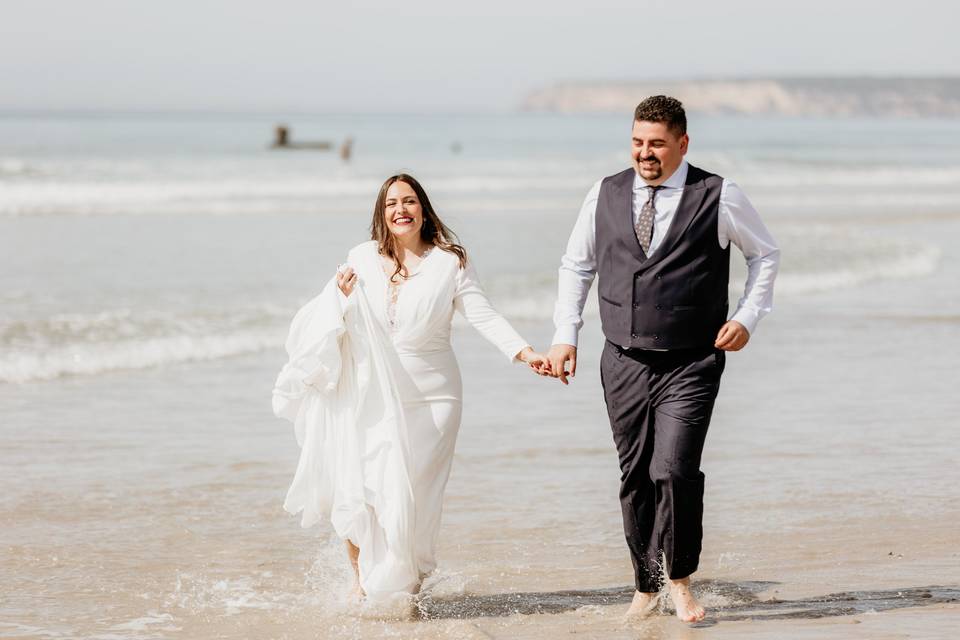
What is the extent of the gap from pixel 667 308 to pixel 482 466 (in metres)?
2.74

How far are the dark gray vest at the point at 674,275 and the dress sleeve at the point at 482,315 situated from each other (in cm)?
47

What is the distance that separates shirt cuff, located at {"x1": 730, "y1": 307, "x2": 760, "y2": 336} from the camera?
4.32m

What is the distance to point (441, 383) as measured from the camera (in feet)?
15.2

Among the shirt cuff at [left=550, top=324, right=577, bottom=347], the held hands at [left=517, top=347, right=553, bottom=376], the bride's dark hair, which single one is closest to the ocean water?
the held hands at [left=517, top=347, right=553, bottom=376]

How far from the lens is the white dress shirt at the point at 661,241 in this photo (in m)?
4.27

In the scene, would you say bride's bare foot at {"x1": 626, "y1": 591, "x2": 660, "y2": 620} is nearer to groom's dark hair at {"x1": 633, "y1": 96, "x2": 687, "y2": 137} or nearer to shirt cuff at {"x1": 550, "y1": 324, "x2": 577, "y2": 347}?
shirt cuff at {"x1": 550, "y1": 324, "x2": 577, "y2": 347}

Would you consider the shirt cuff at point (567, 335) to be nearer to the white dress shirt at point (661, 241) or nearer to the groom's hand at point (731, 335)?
the white dress shirt at point (661, 241)

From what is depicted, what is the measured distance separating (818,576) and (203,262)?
11823 mm

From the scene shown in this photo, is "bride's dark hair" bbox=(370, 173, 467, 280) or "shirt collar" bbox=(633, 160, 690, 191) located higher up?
"shirt collar" bbox=(633, 160, 690, 191)

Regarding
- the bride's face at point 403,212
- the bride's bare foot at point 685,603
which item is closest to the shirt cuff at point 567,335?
the bride's face at point 403,212

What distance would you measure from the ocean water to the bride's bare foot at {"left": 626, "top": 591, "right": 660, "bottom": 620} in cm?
8

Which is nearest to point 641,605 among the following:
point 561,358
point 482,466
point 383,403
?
point 561,358

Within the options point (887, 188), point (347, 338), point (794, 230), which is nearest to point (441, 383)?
point (347, 338)

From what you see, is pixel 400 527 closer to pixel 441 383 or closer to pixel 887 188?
pixel 441 383
